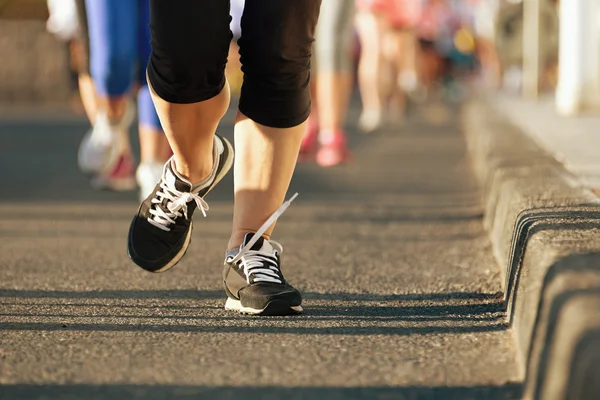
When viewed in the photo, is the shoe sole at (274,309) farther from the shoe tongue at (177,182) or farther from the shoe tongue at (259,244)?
the shoe tongue at (177,182)

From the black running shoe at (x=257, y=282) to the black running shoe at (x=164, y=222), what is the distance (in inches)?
7.8

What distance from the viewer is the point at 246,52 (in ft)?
9.35

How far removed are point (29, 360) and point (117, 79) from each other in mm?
2857

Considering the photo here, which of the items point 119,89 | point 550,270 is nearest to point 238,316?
point 550,270

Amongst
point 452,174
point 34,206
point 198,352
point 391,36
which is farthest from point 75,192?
point 391,36

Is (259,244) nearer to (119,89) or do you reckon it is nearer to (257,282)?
(257,282)

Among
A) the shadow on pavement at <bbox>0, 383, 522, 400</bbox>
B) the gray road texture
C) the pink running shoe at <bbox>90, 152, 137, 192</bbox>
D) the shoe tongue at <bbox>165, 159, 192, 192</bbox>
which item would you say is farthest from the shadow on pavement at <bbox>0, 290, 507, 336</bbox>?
the pink running shoe at <bbox>90, 152, 137, 192</bbox>

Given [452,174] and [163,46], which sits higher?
[163,46]

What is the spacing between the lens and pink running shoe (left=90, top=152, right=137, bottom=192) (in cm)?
576

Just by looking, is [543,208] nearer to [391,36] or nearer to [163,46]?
[163,46]

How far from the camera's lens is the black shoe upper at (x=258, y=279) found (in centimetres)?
280

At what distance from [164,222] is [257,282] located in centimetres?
37

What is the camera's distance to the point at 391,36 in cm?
1227

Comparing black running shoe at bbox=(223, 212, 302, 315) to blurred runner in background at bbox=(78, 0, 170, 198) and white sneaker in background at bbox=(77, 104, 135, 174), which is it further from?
white sneaker in background at bbox=(77, 104, 135, 174)
